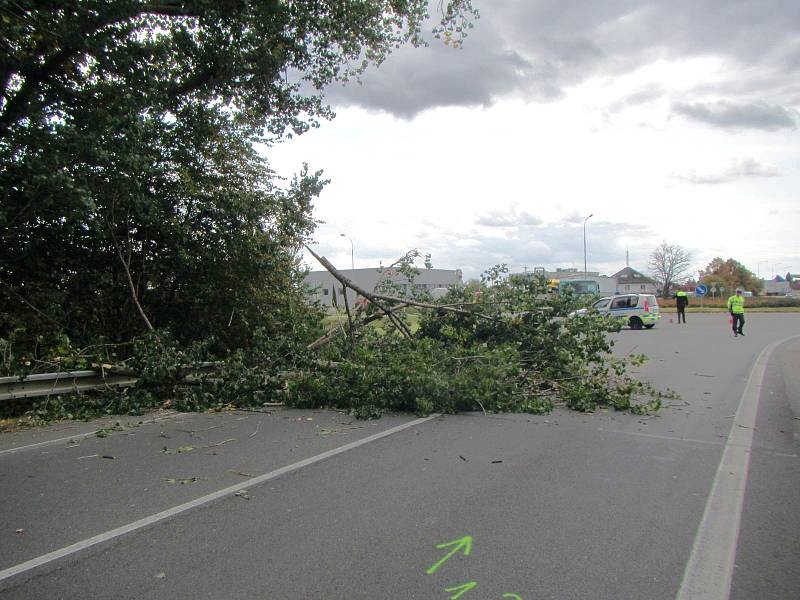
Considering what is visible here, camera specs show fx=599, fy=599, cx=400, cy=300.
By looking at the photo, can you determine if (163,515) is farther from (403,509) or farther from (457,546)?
(457,546)

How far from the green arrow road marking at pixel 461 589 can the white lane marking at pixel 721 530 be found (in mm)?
1072

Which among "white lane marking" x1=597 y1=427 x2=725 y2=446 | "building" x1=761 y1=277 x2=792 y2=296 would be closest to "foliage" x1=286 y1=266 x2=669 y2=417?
"white lane marking" x1=597 y1=427 x2=725 y2=446

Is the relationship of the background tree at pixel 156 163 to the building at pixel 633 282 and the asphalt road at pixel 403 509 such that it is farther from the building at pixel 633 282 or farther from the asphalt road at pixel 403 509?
the building at pixel 633 282

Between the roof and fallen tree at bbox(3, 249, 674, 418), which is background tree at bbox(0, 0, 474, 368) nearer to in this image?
fallen tree at bbox(3, 249, 674, 418)

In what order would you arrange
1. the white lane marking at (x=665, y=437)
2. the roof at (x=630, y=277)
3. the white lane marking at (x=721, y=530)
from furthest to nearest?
the roof at (x=630, y=277)
the white lane marking at (x=665, y=437)
the white lane marking at (x=721, y=530)

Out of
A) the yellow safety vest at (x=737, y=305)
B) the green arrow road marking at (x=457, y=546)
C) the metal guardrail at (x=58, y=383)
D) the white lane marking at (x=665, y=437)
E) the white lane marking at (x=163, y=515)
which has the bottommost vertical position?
the white lane marking at (x=665, y=437)

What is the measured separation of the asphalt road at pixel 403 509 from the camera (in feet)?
10.8

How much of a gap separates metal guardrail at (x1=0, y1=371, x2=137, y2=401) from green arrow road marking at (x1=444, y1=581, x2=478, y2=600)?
21.0ft

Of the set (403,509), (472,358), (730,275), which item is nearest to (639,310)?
(472,358)

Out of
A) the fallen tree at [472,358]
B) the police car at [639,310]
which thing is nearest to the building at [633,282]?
the police car at [639,310]

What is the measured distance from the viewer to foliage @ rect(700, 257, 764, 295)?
295 feet

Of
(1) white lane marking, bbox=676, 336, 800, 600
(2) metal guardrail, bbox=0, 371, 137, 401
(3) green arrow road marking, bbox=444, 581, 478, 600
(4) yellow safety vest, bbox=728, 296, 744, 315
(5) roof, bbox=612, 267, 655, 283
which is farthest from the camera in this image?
(5) roof, bbox=612, 267, 655, 283

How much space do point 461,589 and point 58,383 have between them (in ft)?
22.1

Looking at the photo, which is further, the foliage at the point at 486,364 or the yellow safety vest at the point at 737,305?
the yellow safety vest at the point at 737,305
